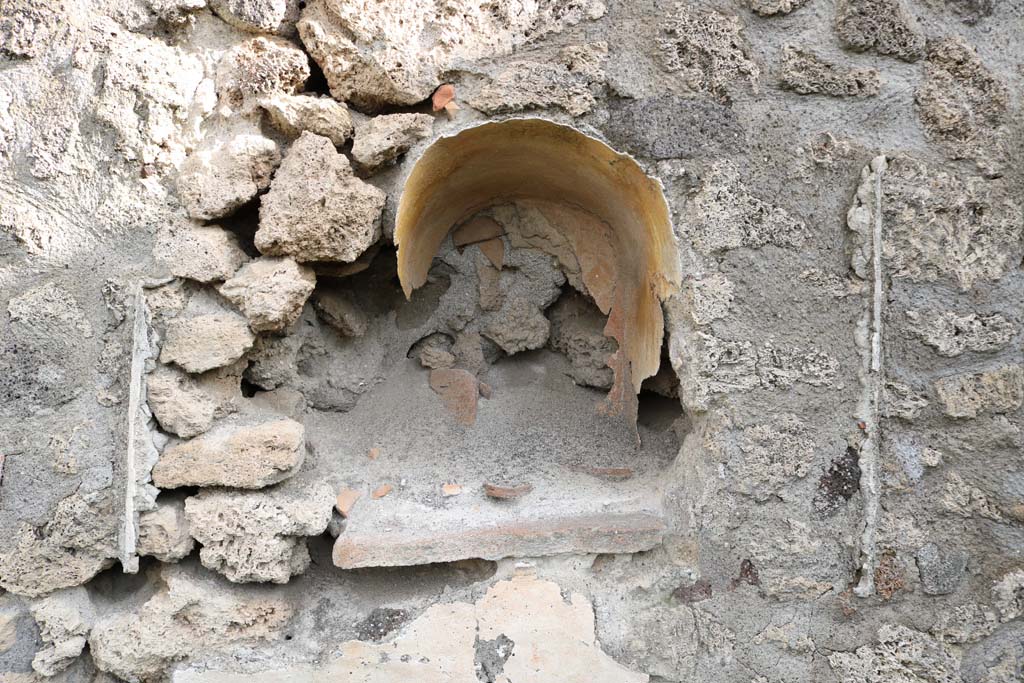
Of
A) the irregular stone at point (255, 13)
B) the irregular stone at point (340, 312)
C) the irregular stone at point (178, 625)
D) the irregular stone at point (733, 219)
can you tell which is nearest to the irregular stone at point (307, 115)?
the irregular stone at point (255, 13)

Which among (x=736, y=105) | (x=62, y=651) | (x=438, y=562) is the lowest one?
(x=62, y=651)

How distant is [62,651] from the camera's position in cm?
144

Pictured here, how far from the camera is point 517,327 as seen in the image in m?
1.94

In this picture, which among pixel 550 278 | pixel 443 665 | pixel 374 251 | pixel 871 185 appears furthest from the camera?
pixel 550 278

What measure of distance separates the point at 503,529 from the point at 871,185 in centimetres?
106

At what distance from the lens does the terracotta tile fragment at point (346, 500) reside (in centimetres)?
157

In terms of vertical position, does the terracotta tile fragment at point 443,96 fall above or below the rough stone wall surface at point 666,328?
above

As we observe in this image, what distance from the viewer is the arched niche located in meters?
1.52

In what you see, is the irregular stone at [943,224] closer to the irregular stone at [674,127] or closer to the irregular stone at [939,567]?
the irregular stone at [674,127]

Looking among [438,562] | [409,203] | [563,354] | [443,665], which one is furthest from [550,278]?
[443,665]

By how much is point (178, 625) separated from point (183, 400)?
48 centimetres

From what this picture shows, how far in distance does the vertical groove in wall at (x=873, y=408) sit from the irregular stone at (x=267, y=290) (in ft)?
3.92

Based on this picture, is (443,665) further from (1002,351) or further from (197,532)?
(1002,351)

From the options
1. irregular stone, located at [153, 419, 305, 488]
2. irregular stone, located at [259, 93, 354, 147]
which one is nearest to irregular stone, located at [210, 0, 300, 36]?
irregular stone, located at [259, 93, 354, 147]
